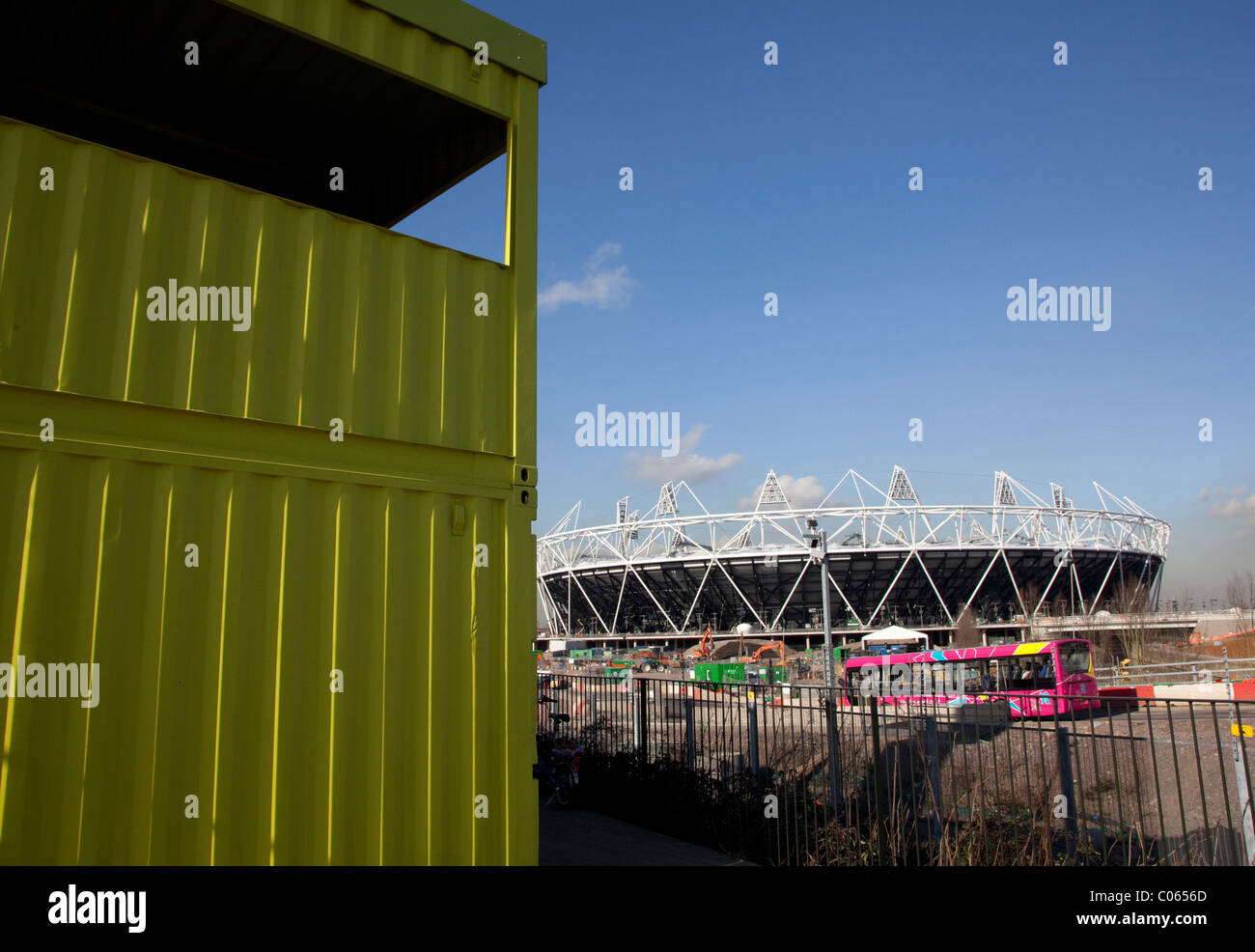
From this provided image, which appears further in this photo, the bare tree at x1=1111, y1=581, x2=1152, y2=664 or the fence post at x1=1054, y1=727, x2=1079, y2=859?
the bare tree at x1=1111, y1=581, x2=1152, y2=664

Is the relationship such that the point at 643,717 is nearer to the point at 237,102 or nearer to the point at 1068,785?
the point at 1068,785

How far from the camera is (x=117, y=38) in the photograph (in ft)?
18.2

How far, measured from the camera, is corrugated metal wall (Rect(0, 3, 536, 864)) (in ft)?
12.6

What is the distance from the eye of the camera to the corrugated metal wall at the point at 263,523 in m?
3.83

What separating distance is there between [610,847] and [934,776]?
132 inches

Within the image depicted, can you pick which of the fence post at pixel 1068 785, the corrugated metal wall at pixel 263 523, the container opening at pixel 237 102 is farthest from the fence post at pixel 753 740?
the container opening at pixel 237 102

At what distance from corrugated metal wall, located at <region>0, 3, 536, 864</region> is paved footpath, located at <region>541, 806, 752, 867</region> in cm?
263

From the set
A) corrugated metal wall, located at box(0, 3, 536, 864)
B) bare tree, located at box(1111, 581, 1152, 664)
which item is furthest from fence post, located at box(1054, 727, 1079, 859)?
bare tree, located at box(1111, 581, 1152, 664)

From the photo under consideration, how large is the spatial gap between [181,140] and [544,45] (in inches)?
128

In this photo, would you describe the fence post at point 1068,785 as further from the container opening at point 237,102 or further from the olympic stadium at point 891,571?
the olympic stadium at point 891,571

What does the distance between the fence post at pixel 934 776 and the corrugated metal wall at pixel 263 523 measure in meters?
3.41

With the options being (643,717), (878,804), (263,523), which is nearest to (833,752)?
(878,804)

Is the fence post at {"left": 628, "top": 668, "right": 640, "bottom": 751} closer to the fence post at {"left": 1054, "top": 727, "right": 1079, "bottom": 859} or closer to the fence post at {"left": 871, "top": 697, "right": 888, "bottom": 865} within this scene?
the fence post at {"left": 871, "top": 697, "right": 888, "bottom": 865}
